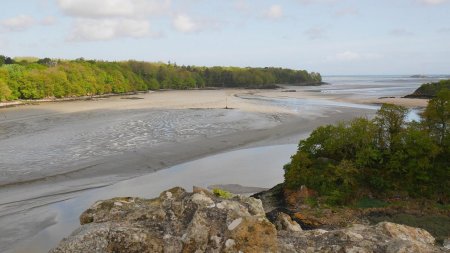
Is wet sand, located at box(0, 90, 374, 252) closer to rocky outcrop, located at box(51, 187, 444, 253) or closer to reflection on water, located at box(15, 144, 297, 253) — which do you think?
reflection on water, located at box(15, 144, 297, 253)

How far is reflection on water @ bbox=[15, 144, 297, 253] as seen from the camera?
21.4 meters

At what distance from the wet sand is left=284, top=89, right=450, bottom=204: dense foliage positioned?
1445cm

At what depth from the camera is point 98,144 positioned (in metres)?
44.8

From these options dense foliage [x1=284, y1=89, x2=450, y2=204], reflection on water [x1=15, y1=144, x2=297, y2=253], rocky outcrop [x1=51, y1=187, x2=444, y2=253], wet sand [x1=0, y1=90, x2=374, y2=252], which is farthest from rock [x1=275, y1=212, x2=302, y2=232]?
wet sand [x1=0, y1=90, x2=374, y2=252]

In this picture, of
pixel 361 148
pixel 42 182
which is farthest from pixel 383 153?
pixel 42 182

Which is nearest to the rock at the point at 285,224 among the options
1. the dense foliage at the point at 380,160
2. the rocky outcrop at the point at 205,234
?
the rocky outcrop at the point at 205,234

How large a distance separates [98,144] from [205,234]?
3793cm

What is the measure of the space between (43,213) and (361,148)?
2231 cm

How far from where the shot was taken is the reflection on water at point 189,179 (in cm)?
2136

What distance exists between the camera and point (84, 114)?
2945 inches

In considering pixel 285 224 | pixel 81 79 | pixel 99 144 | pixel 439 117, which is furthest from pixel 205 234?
pixel 81 79

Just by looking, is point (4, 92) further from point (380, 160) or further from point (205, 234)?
point (205, 234)

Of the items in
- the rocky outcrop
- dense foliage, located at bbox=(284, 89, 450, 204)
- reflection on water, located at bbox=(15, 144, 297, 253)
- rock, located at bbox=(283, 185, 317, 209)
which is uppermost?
the rocky outcrop

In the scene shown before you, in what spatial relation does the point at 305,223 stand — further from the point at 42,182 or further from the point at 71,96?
the point at 71,96
